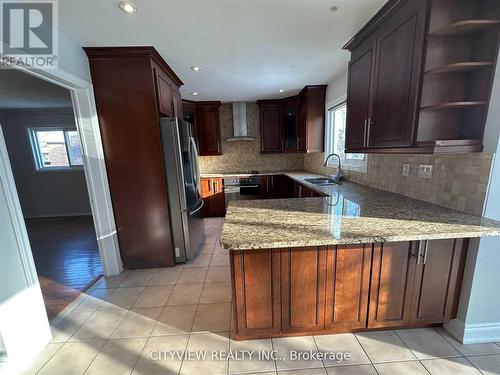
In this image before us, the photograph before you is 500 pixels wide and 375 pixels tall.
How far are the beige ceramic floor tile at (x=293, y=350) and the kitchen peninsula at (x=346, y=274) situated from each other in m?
0.06

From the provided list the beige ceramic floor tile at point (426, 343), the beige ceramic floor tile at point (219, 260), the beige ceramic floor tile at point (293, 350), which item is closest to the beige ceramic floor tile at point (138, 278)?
the beige ceramic floor tile at point (219, 260)

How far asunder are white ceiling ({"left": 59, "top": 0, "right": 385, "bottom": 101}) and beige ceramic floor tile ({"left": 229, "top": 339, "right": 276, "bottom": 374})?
2391 mm

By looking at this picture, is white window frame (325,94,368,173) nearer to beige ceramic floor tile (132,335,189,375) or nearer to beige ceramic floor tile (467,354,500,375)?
beige ceramic floor tile (467,354,500,375)

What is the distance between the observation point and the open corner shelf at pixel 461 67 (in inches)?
47.8

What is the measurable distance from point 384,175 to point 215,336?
2169 millimetres

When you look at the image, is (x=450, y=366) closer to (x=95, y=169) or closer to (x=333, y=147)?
(x=333, y=147)

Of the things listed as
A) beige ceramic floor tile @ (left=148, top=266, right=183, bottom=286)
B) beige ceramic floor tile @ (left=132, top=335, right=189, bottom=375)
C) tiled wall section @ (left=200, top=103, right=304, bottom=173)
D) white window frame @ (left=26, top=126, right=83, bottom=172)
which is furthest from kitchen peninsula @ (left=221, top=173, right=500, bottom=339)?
white window frame @ (left=26, top=126, right=83, bottom=172)

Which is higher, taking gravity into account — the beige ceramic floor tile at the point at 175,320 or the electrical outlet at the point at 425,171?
the electrical outlet at the point at 425,171

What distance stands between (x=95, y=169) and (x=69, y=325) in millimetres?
1407

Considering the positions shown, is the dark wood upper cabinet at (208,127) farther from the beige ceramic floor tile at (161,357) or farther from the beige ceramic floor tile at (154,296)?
the beige ceramic floor tile at (161,357)

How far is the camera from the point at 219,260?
8.95ft

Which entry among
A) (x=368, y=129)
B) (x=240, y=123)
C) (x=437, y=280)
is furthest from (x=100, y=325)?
(x=240, y=123)

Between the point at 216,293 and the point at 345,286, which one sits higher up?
the point at 345,286

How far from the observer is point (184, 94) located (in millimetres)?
3789
